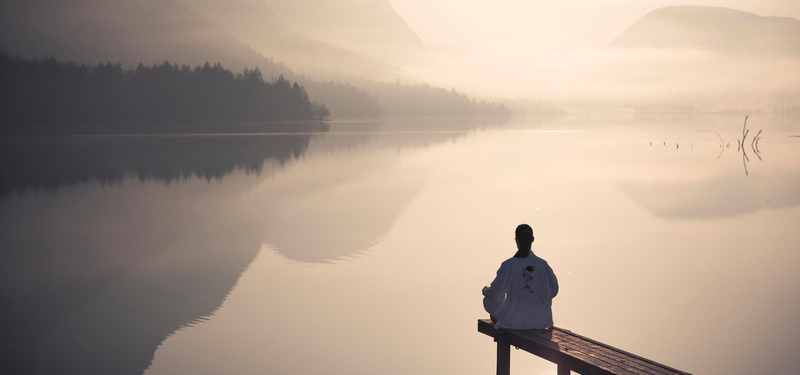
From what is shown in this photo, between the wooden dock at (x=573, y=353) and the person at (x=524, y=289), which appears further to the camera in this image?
the person at (x=524, y=289)

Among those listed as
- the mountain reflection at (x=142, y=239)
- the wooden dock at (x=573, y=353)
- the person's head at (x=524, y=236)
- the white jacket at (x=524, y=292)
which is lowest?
the mountain reflection at (x=142, y=239)

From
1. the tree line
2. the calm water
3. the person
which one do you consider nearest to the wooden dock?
the person

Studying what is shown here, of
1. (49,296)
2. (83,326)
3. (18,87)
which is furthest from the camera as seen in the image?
(18,87)

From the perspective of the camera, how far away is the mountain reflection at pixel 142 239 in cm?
1342

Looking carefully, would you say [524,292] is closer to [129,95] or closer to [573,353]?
[573,353]

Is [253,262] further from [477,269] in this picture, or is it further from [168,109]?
[168,109]

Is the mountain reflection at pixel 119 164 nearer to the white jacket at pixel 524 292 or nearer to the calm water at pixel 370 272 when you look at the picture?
the calm water at pixel 370 272

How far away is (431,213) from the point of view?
29562 mm

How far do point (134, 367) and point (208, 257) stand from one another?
9209 millimetres

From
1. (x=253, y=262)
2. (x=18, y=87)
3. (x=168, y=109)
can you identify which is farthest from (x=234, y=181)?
(x=168, y=109)

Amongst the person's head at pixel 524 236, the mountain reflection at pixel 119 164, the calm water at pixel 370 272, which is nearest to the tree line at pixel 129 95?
the mountain reflection at pixel 119 164

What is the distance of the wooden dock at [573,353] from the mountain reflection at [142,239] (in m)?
6.22

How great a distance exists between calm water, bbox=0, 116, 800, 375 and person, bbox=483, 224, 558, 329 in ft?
9.04

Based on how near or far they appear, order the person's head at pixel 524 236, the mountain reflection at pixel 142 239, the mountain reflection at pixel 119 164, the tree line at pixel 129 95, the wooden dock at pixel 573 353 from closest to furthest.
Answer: the wooden dock at pixel 573 353 → the person's head at pixel 524 236 → the mountain reflection at pixel 142 239 → the mountain reflection at pixel 119 164 → the tree line at pixel 129 95
